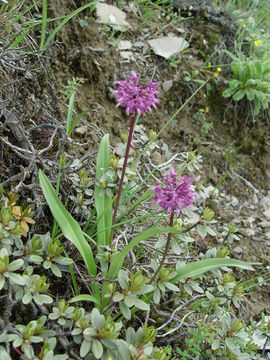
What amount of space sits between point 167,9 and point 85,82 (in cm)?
129

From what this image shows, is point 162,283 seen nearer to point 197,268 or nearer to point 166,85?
point 197,268

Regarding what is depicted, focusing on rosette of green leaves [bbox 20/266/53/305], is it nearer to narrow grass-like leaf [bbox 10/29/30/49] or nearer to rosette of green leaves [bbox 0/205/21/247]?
rosette of green leaves [bbox 0/205/21/247]

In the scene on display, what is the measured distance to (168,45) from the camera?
11.6ft

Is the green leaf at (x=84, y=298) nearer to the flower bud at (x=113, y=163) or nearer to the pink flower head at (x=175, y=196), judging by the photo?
the pink flower head at (x=175, y=196)

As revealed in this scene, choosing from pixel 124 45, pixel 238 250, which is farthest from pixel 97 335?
pixel 124 45

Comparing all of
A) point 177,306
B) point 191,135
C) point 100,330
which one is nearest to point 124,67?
point 191,135

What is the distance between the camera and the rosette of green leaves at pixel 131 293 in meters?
1.54

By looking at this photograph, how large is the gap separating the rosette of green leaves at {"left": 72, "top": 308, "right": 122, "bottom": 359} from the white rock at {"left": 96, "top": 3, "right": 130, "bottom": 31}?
7.53 ft

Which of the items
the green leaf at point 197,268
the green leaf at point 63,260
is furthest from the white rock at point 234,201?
the green leaf at point 63,260

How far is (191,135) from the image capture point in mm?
3410

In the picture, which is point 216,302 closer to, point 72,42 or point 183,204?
point 183,204

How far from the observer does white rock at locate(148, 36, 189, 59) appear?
3.46 meters

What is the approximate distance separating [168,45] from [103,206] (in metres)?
2.00

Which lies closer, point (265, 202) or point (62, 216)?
point (62, 216)
